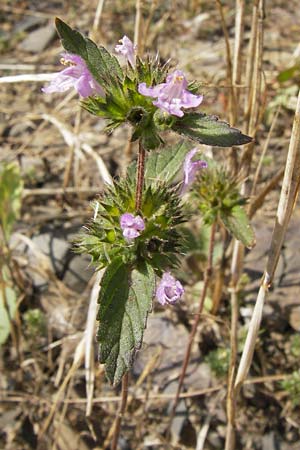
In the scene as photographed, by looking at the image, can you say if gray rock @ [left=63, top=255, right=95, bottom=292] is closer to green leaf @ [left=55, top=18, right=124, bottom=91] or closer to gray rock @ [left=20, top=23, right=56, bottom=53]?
green leaf @ [left=55, top=18, right=124, bottom=91]

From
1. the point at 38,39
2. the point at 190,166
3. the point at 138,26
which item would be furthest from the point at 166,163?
the point at 38,39

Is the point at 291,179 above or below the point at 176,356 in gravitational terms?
above

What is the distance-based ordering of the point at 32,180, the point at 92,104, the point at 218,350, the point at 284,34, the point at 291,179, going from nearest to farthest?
the point at 92,104 → the point at 291,179 → the point at 218,350 → the point at 32,180 → the point at 284,34

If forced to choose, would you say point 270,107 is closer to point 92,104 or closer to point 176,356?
point 176,356

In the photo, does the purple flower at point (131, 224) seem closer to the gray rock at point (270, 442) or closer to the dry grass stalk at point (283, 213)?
the dry grass stalk at point (283, 213)

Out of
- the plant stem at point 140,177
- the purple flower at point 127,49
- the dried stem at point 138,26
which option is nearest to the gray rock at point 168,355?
the plant stem at point 140,177

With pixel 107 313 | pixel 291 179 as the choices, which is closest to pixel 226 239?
pixel 291 179

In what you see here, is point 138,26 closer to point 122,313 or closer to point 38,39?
point 122,313

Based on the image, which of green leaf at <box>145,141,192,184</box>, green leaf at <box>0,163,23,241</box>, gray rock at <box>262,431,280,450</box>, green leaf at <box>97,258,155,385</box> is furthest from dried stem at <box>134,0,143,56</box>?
gray rock at <box>262,431,280,450</box>
